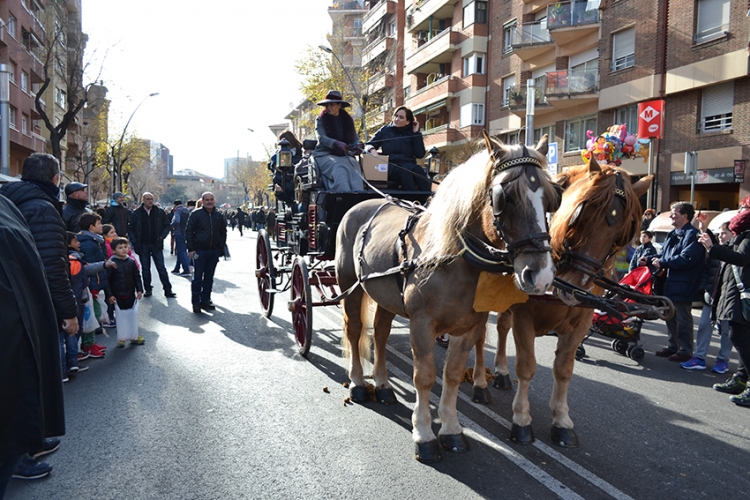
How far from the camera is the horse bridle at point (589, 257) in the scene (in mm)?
3697

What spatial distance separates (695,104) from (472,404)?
1798 cm

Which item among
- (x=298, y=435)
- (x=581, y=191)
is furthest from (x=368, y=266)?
(x=581, y=191)

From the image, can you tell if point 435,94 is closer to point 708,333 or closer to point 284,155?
point 284,155

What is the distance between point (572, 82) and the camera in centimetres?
2250

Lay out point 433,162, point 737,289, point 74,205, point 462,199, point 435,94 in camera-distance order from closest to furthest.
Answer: point 462,199, point 737,289, point 74,205, point 433,162, point 435,94

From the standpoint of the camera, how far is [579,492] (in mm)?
3271

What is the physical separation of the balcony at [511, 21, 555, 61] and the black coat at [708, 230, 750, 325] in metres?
21.5

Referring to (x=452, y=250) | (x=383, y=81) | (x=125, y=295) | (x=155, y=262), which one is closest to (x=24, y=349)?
(x=452, y=250)

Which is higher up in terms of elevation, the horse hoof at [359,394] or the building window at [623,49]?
the building window at [623,49]

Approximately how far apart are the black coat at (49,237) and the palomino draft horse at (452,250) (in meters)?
2.17

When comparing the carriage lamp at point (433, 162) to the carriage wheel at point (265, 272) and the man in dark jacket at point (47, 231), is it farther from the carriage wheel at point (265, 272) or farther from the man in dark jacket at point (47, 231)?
the man in dark jacket at point (47, 231)

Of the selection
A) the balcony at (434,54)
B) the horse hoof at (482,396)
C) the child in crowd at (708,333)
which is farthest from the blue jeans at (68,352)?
the balcony at (434,54)

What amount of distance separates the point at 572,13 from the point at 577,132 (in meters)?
4.89

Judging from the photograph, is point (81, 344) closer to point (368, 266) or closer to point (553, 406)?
point (368, 266)
